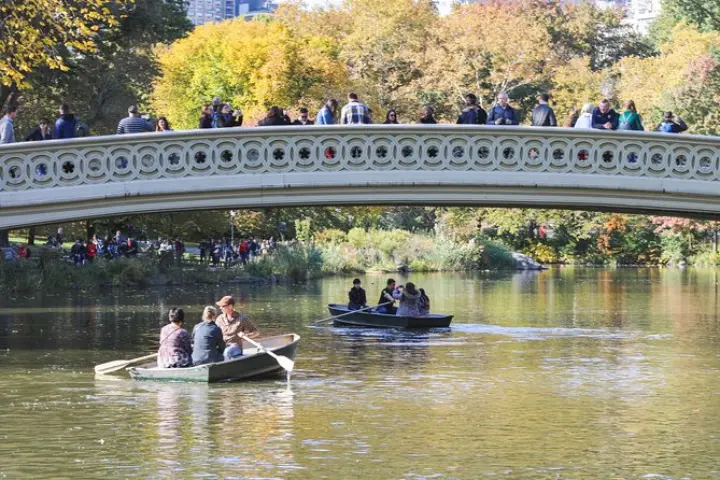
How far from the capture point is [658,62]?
3209 inches

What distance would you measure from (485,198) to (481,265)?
44.1m

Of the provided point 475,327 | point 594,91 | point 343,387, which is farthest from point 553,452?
point 594,91

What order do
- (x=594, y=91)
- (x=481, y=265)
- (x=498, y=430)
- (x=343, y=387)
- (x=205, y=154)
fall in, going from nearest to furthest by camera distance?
(x=498, y=430) → (x=343, y=387) → (x=205, y=154) → (x=481, y=265) → (x=594, y=91)

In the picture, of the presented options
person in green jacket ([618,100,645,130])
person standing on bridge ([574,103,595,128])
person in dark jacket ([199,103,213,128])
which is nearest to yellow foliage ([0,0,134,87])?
person in dark jacket ([199,103,213,128])

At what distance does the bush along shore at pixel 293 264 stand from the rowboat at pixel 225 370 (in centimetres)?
1899

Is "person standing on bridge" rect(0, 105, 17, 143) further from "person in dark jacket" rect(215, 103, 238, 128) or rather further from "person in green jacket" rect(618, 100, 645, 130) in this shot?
"person in green jacket" rect(618, 100, 645, 130)

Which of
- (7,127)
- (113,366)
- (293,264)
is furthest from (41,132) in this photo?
(293,264)

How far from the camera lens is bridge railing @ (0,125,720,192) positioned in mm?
25484

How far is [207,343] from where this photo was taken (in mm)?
23859

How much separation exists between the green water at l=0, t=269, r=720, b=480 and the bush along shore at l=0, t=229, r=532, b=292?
7.28 meters

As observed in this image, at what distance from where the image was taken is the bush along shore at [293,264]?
44781mm

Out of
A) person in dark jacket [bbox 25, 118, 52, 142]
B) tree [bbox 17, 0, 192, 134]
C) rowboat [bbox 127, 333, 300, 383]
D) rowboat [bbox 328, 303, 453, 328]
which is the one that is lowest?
rowboat [bbox 127, 333, 300, 383]

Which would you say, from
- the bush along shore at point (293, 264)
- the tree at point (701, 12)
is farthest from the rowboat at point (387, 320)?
the tree at point (701, 12)

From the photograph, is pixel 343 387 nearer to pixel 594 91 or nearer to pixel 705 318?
pixel 705 318
